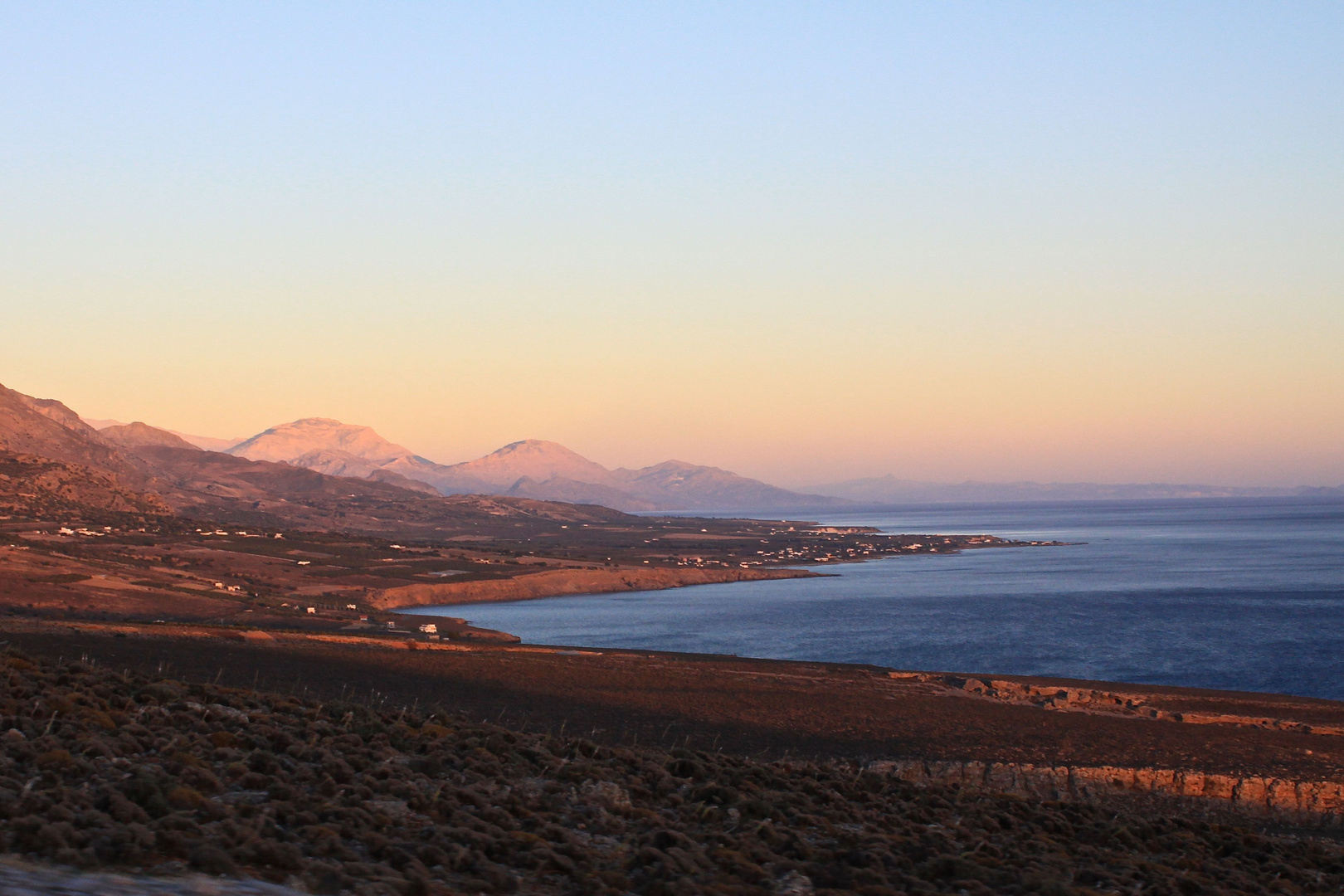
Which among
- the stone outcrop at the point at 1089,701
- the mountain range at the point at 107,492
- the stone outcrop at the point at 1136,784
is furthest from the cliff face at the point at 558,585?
the stone outcrop at the point at 1136,784

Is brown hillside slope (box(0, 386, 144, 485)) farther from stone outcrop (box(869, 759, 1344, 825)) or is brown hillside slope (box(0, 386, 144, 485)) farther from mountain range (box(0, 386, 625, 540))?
stone outcrop (box(869, 759, 1344, 825))

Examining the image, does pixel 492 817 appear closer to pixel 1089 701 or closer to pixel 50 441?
pixel 1089 701

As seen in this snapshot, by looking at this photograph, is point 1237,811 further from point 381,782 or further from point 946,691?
point 381,782

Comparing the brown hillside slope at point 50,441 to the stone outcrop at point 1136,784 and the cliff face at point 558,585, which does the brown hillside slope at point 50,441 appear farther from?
the stone outcrop at point 1136,784

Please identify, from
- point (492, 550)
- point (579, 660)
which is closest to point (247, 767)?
point (579, 660)

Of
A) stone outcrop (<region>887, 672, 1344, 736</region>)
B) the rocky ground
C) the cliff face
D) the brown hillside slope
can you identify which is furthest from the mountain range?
the rocky ground
